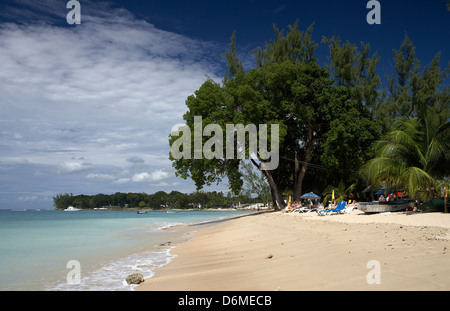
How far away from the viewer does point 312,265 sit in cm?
554

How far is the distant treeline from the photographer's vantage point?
148 m

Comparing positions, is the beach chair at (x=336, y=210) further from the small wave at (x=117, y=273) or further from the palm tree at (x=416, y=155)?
the small wave at (x=117, y=273)

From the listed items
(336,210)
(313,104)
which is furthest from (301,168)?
(336,210)

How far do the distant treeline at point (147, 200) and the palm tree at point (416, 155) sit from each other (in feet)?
393

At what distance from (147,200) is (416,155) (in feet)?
519

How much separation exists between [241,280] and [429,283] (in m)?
2.64

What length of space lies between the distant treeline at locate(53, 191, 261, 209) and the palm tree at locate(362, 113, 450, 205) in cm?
11986

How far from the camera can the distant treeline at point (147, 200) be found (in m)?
148

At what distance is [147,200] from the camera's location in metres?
165

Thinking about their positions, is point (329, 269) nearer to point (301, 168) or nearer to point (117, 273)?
point (117, 273)

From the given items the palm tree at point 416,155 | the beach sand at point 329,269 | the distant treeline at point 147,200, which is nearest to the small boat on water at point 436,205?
the palm tree at point 416,155

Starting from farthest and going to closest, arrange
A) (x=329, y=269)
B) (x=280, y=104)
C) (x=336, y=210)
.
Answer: (x=280, y=104) → (x=336, y=210) → (x=329, y=269)
